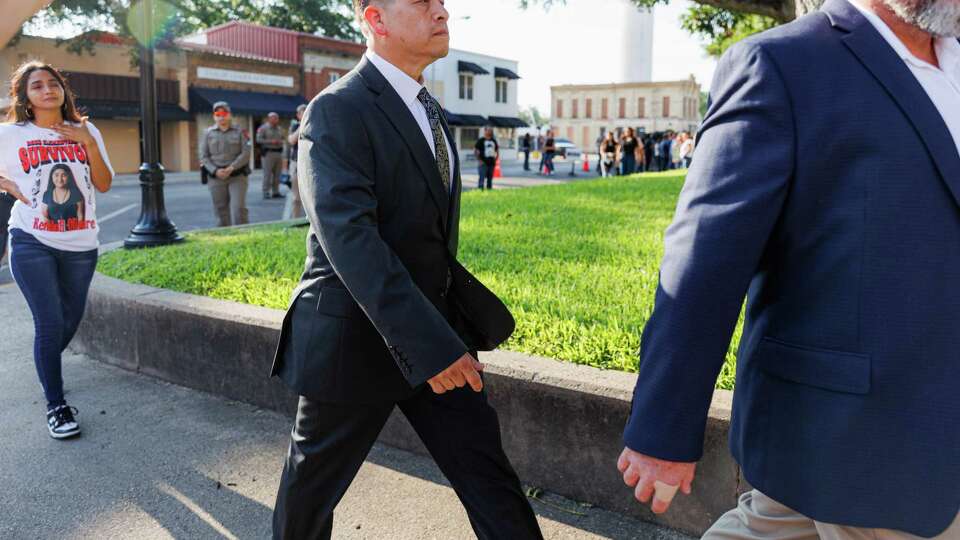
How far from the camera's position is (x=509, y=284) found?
5.55 m

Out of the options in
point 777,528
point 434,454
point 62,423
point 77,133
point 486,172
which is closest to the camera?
point 777,528

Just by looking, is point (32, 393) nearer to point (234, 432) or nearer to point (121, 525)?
point (234, 432)

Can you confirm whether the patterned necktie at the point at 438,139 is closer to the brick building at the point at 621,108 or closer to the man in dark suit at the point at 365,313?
the man in dark suit at the point at 365,313

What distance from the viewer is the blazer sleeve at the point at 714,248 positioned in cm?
158

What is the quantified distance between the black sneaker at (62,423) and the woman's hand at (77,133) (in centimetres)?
151

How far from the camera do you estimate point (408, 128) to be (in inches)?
92.7

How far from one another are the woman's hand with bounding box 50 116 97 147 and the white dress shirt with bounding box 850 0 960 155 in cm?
422

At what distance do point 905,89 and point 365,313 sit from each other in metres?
1.41

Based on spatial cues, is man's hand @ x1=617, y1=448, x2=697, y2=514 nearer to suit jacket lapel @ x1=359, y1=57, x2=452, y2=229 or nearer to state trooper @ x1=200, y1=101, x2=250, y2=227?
suit jacket lapel @ x1=359, y1=57, x2=452, y2=229

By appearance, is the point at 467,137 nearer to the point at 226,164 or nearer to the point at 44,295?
the point at 226,164

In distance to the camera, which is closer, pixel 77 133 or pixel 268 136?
pixel 77 133

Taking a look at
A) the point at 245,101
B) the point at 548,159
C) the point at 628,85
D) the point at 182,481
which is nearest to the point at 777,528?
the point at 182,481

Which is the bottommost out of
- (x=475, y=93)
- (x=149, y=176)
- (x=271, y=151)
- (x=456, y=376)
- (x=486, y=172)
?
(x=456, y=376)

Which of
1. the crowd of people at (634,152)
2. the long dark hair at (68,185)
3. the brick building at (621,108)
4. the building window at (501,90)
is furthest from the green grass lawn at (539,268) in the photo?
the brick building at (621,108)
